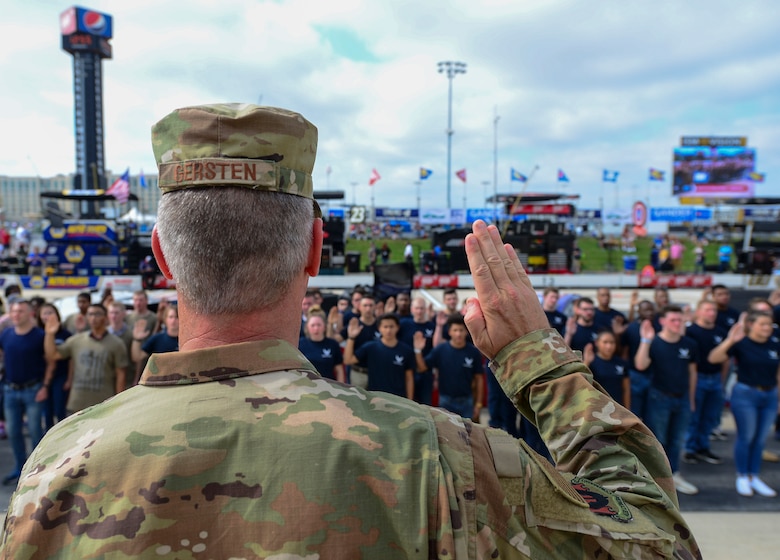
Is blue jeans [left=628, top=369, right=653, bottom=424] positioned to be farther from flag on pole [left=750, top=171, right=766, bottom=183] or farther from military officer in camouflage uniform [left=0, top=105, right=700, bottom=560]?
flag on pole [left=750, top=171, right=766, bottom=183]

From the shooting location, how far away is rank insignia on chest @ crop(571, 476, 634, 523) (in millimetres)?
949

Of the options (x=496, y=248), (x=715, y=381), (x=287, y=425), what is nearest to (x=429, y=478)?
(x=287, y=425)

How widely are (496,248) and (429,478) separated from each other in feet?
1.71

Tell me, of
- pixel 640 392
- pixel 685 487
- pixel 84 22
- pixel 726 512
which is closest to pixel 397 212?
pixel 640 392

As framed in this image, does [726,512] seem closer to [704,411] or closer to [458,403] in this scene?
[704,411]

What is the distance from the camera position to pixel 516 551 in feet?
3.03

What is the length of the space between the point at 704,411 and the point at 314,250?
6.59 metres

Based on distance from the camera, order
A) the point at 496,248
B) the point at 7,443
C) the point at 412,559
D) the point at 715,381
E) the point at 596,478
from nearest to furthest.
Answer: the point at 412,559 → the point at 596,478 → the point at 496,248 → the point at 715,381 → the point at 7,443

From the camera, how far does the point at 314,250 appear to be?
1.22 meters

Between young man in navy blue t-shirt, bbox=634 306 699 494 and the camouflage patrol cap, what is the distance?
5.51 meters

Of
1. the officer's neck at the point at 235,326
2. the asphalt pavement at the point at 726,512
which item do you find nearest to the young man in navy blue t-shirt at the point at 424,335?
the asphalt pavement at the point at 726,512

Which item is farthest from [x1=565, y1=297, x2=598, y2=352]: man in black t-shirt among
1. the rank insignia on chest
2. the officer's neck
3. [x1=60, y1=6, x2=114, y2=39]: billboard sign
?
[x1=60, y1=6, x2=114, y2=39]: billboard sign

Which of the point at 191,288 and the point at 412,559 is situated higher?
the point at 191,288

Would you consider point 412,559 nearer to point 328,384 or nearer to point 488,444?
point 488,444
